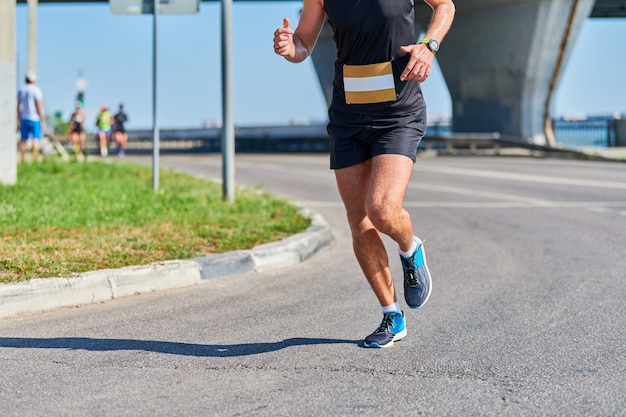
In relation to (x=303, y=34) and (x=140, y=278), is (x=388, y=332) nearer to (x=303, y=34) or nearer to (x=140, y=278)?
(x=303, y=34)

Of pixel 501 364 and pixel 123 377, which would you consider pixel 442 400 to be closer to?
pixel 501 364

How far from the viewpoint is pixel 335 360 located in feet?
15.6

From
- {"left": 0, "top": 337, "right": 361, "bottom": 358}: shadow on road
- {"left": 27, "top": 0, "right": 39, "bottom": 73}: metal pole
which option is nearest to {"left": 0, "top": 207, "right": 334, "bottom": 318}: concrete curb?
{"left": 0, "top": 337, "right": 361, "bottom": 358}: shadow on road

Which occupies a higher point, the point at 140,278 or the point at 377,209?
the point at 377,209

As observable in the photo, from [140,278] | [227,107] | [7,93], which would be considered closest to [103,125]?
[7,93]

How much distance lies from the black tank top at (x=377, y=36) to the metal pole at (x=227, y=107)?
7.55 meters

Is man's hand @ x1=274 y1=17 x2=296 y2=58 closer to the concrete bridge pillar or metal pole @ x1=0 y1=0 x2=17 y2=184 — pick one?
metal pole @ x1=0 y1=0 x2=17 y2=184

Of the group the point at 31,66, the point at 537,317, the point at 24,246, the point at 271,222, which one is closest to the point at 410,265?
the point at 537,317

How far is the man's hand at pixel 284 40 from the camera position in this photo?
5059 mm

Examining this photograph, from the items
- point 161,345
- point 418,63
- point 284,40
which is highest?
point 284,40

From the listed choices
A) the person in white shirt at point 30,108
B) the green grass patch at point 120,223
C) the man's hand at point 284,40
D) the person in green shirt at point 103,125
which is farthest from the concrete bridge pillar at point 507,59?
the man's hand at point 284,40

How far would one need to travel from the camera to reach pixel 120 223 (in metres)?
9.73

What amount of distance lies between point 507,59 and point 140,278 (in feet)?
103

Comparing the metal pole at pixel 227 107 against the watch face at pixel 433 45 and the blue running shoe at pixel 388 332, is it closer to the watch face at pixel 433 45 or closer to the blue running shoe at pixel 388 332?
the blue running shoe at pixel 388 332
